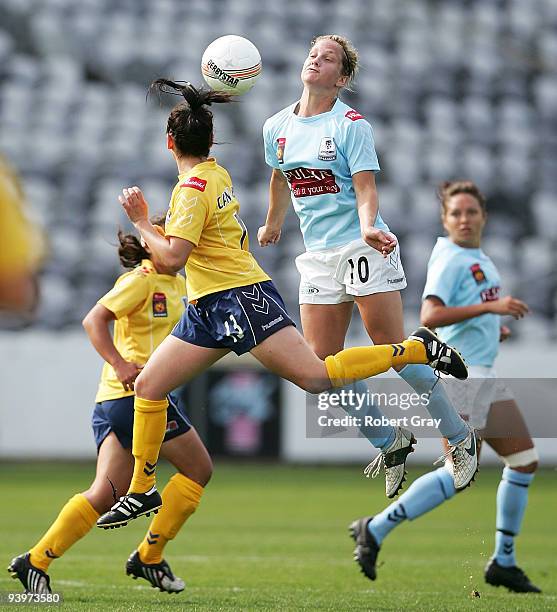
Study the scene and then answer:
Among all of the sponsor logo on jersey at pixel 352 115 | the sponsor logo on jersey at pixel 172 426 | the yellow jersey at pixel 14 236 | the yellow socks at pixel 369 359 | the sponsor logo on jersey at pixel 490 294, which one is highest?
the sponsor logo on jersey at pixel 352 115

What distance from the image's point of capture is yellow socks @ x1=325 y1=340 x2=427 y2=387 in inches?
217

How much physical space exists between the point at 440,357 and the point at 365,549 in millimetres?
1498

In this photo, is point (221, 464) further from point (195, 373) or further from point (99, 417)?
point (195, 373)

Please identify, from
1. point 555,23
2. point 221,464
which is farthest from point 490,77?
point 221,464

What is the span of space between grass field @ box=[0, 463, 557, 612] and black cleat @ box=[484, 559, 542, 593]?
10 centimetres

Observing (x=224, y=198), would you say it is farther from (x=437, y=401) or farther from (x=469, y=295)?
(x=469, y=295)

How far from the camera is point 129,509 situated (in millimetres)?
5422

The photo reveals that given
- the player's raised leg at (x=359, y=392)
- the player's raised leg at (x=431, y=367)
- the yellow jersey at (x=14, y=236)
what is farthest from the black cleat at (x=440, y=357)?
the yellow jersey at (x=14, y=236)

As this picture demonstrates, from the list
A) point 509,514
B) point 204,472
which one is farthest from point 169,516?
point 509,514

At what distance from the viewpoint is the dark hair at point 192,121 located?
18.1 ft

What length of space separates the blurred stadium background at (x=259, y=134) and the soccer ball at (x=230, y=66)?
29.7ft

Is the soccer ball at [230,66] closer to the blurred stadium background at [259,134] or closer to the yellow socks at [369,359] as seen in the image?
the yellow socks at [369,359]

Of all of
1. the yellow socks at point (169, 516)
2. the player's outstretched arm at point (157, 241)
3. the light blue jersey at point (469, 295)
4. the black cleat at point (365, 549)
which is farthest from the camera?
the light blue jersey at point (469, 295)

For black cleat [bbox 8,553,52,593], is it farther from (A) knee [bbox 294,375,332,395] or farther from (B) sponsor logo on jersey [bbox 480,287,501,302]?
(B) sponsor logo on jersey [bbox 480,287,501,302]
